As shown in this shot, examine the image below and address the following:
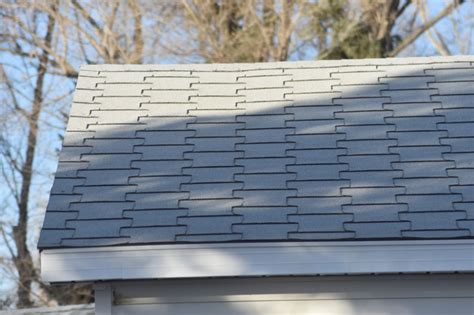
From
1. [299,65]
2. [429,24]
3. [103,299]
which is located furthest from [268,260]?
[429,24]

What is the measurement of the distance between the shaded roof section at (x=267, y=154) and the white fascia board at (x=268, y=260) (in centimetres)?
7

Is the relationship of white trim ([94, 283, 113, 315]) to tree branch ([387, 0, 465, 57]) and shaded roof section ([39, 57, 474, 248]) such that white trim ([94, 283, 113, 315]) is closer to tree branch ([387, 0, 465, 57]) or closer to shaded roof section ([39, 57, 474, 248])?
shaded roof section ([39, 57, 474, 248])

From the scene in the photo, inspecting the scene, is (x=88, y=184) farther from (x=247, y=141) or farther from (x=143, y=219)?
(x=247, y=141)

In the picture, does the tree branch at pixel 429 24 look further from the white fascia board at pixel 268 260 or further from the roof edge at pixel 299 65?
the white fascia board at pixel 268 260

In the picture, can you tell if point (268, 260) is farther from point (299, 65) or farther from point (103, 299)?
point (299, 65)

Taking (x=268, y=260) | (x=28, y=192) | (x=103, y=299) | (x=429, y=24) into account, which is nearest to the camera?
(x=268, y=260)

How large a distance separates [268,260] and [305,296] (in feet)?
1.74

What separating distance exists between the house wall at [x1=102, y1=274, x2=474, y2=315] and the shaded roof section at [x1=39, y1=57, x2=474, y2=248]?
433 millimetres

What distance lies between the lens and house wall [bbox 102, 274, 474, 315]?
626 centimetres

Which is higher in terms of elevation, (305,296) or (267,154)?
(267,154)

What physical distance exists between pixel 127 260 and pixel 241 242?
730 mm

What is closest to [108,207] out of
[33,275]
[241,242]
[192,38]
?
[241,242]

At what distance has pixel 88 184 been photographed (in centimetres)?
660

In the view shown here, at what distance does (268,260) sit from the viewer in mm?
5910
